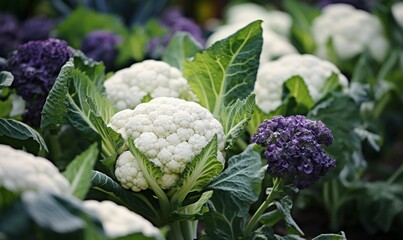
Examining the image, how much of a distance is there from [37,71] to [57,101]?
200 mm

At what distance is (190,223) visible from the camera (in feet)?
4.75

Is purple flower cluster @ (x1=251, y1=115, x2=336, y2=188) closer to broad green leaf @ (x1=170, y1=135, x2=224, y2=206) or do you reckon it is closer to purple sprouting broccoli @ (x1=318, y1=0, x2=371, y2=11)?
broad green leaf @ (x1=170, y1=135, x2=224, y2=206)

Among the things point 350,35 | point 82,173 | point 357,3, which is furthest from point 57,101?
point 357,3

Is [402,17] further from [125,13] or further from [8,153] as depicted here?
[8,153]

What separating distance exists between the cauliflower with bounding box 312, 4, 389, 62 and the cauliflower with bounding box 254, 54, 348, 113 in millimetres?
529

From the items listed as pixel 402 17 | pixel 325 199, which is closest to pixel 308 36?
pixel 402 17

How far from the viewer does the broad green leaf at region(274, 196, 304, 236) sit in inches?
53.7

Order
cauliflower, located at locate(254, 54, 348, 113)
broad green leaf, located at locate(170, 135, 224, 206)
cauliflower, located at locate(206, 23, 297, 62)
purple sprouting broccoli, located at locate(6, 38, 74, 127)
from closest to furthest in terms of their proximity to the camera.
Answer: broad green leaf, located at locate(170, 135, 224, 206)
purple sprouting broccoli, located at locate(6, 38, 74, 127)
cauliflower, located at locate(254, 54, 348, 113)
cauliflower, located at locate(206, 23, 297, 62)

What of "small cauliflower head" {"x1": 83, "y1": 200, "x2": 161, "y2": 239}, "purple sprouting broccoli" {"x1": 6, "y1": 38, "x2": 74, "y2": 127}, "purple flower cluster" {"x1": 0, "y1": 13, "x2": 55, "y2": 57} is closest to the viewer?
"small cauliflower head" {"x1": 83, "y1": 200, "x2": 161, "y2": 239}

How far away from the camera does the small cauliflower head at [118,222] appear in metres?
0.96

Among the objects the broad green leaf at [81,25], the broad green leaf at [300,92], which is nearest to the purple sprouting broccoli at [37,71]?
the broad green leaf at [300,92]

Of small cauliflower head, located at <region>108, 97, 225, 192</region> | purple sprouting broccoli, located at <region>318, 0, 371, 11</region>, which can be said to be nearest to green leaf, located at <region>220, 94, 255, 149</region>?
small cauliflower head, located at <region>108, 97, 225, 192</region>

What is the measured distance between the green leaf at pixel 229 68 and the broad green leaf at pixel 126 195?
0.30 m

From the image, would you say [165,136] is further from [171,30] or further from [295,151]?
[171,30]
